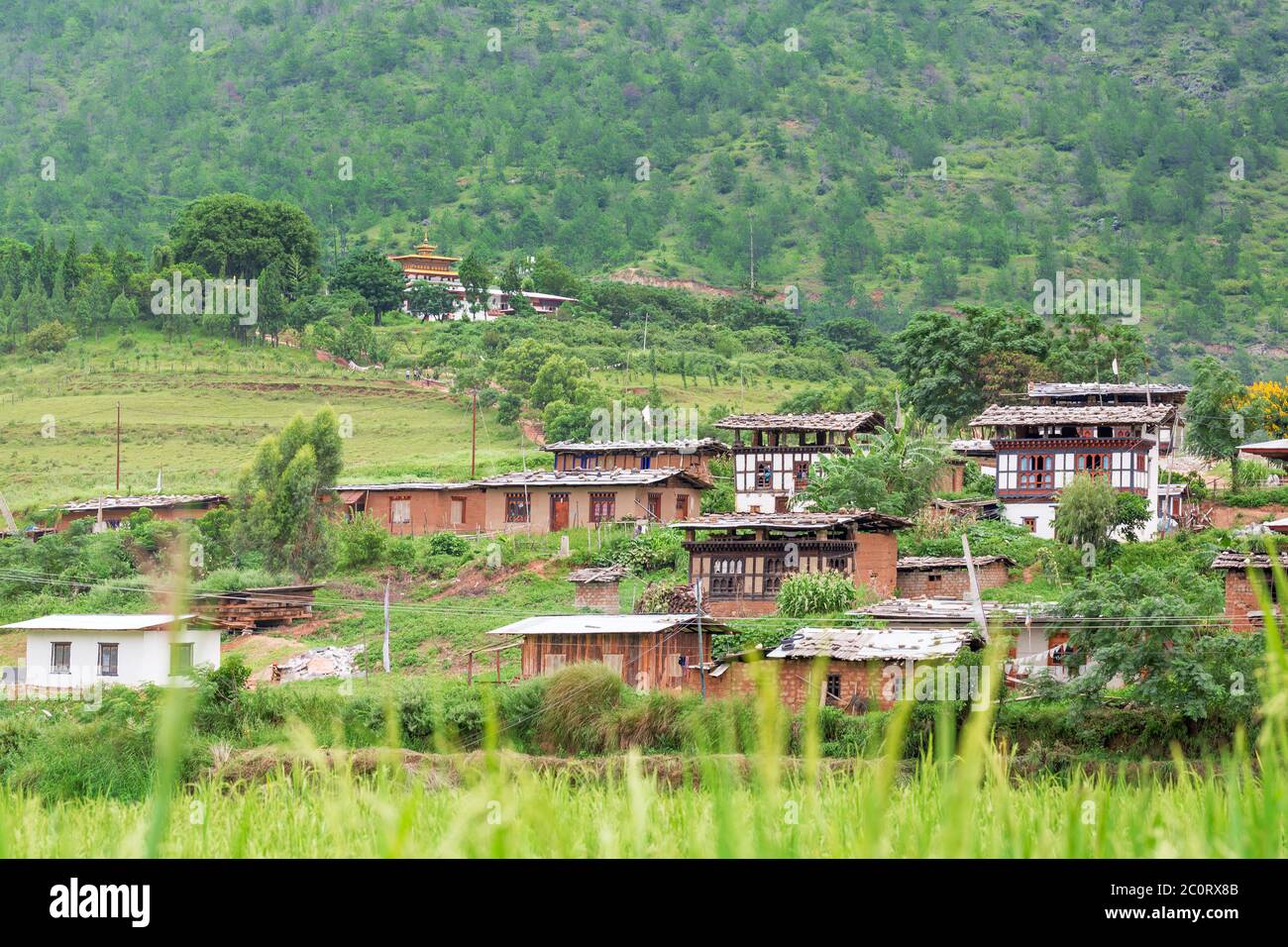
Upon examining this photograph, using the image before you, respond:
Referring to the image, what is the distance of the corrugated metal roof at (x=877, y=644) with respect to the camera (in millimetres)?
28844

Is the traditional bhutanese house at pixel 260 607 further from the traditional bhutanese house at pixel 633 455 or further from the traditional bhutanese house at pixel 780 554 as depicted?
the traditional bhutanese house at pixel 633 455

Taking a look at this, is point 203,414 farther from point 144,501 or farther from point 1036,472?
point 1036,472

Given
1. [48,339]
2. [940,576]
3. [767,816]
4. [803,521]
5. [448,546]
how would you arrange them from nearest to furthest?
[767,816], [803,521], [940,576], [448,546], [48,339]

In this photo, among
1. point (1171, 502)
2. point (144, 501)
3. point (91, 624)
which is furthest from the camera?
point (144, 501)

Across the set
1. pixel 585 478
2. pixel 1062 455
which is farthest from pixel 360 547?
pixel 1062 455

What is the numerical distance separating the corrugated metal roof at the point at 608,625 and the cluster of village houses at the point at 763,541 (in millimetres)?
67

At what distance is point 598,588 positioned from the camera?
4041 cm

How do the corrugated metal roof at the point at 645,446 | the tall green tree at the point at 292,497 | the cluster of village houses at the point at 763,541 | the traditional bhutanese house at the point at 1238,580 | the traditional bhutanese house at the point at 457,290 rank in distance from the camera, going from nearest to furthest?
the cluster of village houses at the point at 763,541 → the traditional bhutanese house at the point at 1238,580 → the tall green tree at the point at 292,497 → the corrugated metal roof at the point at 645,446 → the traditional bhutanese house at the point at 457,290

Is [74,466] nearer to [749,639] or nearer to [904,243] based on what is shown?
[749,639]

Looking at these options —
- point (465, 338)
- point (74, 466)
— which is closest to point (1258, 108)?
point (465, 338)

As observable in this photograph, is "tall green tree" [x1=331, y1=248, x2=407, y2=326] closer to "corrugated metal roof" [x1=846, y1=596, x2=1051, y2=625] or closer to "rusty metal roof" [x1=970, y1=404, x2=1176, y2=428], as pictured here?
"rusty metal roof" [x1=970, y1=404, x2=1176, y2=428]

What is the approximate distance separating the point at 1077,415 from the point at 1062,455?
1.21 meters

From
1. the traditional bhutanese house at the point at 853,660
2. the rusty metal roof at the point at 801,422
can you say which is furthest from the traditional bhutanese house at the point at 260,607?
the rusty metal roof at the point at 801,422

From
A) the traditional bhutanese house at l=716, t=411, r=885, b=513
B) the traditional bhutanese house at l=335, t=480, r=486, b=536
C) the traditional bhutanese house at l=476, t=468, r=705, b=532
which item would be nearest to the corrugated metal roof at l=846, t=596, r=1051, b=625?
the traditional bhutanese house at l=476, t=468, r=705, b=532
